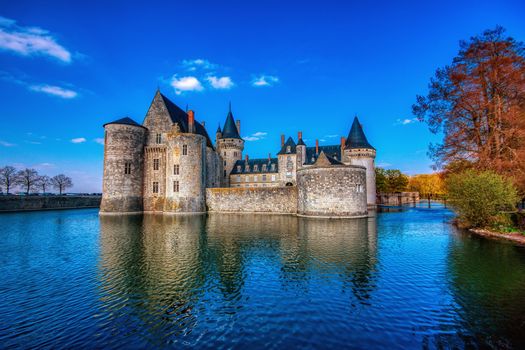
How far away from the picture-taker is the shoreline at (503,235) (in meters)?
13.9

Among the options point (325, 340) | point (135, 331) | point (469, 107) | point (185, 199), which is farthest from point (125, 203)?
point (469, 107)

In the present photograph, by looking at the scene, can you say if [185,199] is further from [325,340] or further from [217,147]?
[325,340]

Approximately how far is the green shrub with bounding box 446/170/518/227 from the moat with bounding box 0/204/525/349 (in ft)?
12.8

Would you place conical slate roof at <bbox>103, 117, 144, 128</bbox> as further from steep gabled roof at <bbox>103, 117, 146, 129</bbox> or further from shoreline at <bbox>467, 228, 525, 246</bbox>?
shoreline at <bbox>467, 228, 525, 246</bbox>

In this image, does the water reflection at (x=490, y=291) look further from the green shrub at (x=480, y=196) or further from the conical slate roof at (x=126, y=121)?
the conical slate roof at (x=126, y=121)

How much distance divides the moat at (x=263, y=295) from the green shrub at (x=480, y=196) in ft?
12.8

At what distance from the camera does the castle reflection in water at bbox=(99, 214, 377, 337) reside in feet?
21.4

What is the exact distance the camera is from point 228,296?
A: 718 centimetres

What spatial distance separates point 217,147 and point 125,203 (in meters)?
23.2

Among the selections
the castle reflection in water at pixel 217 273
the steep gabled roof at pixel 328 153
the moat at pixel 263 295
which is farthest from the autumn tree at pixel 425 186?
the castle reflection in water at pixel 217 273

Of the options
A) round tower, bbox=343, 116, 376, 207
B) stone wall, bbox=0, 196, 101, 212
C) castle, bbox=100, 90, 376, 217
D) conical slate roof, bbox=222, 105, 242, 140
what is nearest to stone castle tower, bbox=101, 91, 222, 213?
castle, bbox=100, 90, 376, 217

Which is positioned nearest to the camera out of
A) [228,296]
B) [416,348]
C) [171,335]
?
[416,348]

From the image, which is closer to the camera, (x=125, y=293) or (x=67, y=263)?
(x=125, y=293)

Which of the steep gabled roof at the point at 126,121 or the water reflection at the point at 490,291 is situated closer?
the water reflection at the point at 490,291
